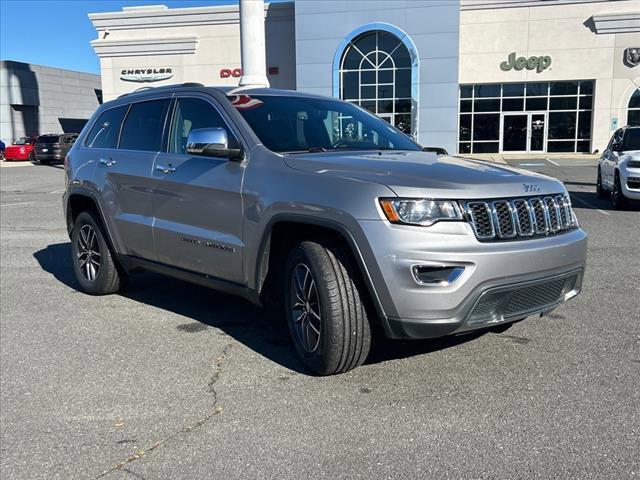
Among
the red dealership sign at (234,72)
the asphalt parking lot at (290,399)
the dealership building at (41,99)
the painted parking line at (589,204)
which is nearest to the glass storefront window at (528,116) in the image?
the red dealership sign at (234,72)

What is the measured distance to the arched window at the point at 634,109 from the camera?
32.2 metres

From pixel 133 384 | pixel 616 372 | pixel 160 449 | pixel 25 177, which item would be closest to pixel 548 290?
pixel 616 372

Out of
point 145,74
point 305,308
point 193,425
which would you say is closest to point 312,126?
point 305,308

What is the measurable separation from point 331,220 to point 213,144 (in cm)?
116

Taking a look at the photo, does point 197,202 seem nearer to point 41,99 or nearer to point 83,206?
point 83,206

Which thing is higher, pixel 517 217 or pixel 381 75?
pixel 381 75

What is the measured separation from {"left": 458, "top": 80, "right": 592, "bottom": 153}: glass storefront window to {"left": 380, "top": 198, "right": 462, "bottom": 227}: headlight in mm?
32165

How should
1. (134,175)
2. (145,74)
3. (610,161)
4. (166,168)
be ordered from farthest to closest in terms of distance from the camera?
(145,74) < (610,161) < (134,175) < (166,168)

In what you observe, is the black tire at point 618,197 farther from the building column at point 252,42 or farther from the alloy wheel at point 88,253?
the building column at point 252,42

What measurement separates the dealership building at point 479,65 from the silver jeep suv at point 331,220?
27865mm

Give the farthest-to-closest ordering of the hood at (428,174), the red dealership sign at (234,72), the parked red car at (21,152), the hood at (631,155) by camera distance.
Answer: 1. the parked red car at (21,152)
2. the red dealership sign at (234,72)
3. the hood at (631,155)
4. the hood at (428,174)

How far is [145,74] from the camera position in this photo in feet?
122

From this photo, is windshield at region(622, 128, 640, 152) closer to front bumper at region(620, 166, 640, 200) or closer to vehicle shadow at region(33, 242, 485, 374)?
front bumper at region(620, 166, 640, 200)

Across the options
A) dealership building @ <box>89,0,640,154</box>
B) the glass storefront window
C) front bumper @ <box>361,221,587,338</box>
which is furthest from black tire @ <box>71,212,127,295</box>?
the glass storefront window
